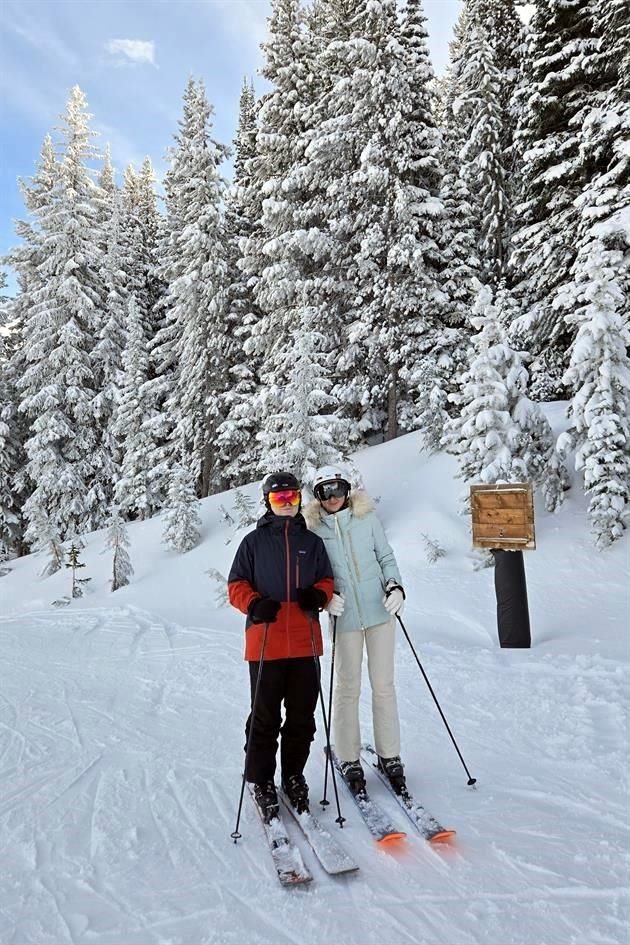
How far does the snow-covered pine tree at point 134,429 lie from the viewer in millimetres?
23125

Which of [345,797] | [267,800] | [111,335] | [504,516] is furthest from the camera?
[111,335]

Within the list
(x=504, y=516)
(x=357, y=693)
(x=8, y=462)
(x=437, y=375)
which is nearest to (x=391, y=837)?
(x=357, y=693)

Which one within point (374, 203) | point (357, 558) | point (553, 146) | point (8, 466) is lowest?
point (357, 558)

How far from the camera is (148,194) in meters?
37.3

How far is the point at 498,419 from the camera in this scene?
10617 mm

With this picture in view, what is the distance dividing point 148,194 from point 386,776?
4024cm

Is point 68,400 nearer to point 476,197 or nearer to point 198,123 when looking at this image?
point 198,123

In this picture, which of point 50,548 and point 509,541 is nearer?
point 509,541

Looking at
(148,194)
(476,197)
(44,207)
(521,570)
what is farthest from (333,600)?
(148,194)

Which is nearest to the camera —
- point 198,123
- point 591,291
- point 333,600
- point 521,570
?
point 333,600

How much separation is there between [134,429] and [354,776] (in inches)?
848

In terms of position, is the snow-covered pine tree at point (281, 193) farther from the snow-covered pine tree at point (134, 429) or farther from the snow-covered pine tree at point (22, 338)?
the snow-covered pine tree at point (22, 338)

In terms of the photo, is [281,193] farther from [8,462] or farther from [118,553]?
[8,462]

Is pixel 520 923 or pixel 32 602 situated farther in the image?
pixel 32 602
